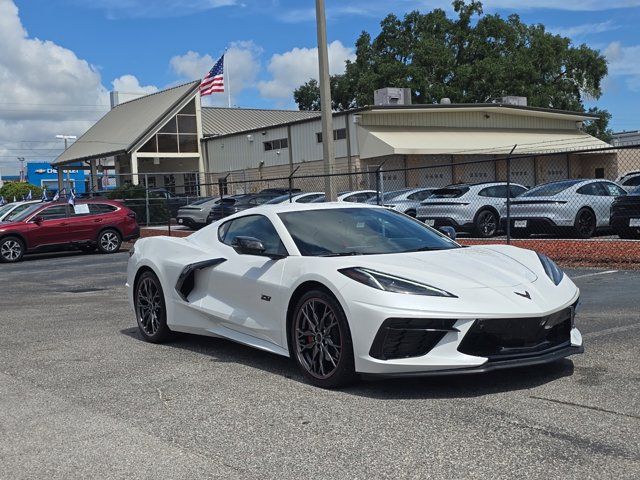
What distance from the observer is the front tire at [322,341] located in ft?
16.7

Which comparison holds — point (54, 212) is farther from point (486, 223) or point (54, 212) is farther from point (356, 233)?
point (356, 233)

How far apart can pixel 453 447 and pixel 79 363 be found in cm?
372

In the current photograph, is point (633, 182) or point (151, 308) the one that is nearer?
point (151, 308)

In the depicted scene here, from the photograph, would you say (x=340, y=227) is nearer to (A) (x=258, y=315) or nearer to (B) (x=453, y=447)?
(A) (x=258, y=315)

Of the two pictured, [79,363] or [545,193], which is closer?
[79,363]

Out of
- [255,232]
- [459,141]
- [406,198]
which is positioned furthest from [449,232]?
[459,141]

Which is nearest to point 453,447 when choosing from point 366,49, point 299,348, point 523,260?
point 299,348

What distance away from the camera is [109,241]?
21.3 metres

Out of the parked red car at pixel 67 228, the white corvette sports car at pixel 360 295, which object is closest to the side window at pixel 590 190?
the white corvette sports car at pixel 360 295

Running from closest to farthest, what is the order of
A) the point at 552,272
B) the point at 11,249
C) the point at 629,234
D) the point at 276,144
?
the point at 552,272
the point at 629,234
the point at 11,249
the point at 276,144

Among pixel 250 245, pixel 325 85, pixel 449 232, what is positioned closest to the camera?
pixel 250 245

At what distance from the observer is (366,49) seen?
57.2m

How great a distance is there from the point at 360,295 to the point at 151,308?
3.00 meters

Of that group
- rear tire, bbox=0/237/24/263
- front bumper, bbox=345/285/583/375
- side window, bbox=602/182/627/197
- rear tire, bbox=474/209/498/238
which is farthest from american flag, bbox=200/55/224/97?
front bumper, bbox=345/285/583/375
